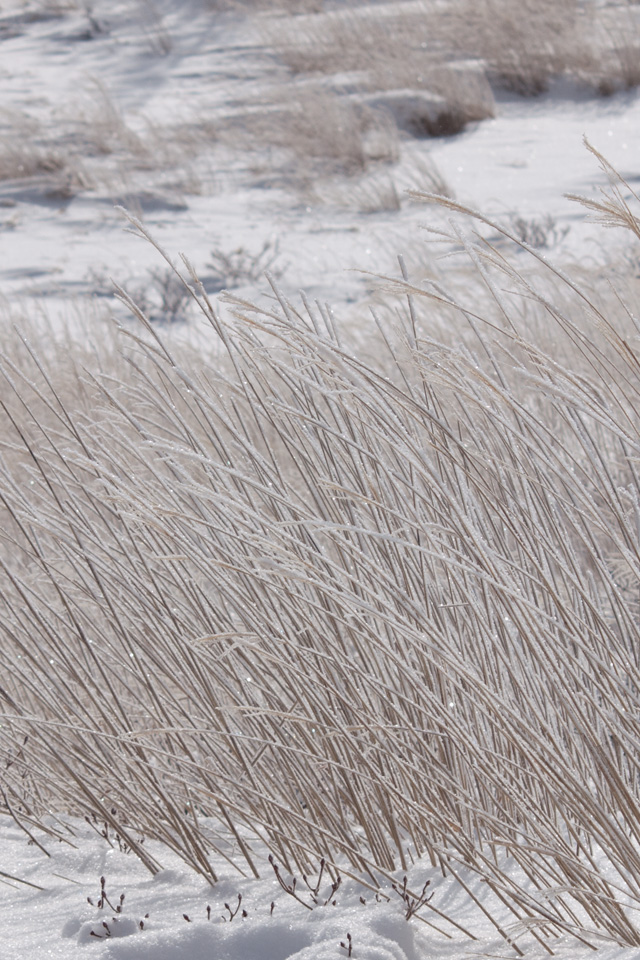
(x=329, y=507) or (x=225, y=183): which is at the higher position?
(x=329, y=507)

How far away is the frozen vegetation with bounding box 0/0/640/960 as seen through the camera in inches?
44.2

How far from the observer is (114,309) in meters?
5.43

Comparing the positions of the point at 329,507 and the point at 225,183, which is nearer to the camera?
the point at 329,507

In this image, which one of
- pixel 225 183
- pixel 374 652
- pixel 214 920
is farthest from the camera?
pixel 225 183

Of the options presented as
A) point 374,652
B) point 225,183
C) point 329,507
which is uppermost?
point 329,507

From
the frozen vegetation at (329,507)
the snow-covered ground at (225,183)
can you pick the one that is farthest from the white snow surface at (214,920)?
the snow-covered ground at (225,183)

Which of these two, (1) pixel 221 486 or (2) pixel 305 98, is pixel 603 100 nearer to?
(2) pixel 305 98

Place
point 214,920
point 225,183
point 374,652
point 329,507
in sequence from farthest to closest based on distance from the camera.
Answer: point 225,183 < point 329,507 < point 374,652 < point 214,920

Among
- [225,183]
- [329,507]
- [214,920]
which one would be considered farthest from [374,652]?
[225,183]

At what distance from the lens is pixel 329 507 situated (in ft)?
5.07

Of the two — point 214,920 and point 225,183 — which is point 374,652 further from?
point 225,183

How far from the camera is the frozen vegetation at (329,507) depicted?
112 centimetres

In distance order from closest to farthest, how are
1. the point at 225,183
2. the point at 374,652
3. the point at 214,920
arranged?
the point at 214,920
the point at 374,652
the point at 225,183

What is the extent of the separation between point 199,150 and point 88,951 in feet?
26.8
